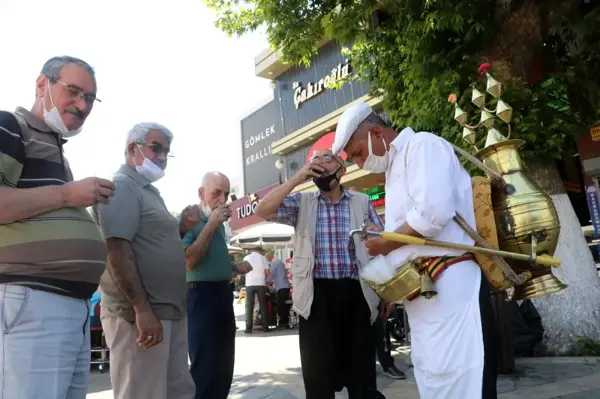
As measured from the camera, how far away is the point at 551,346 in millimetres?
6441

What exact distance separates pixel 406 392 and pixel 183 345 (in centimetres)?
265

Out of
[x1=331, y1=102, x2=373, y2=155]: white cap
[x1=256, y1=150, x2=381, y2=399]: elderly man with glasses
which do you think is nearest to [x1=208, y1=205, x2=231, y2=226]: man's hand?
[x1=256, y1=150, x2=381, y2=399]: elderly man with glasses

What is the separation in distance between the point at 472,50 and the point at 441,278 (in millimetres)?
5344

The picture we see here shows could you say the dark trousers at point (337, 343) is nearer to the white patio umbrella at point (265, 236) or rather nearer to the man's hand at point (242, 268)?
the man's hand at point (242, 268)

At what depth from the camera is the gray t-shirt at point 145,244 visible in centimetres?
273

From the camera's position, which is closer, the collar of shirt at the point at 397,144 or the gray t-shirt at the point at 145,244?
the collar of shirt at the point at 397,144

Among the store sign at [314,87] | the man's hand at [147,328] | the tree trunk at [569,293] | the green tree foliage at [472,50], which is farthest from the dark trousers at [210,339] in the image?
the store sign at [314,87]

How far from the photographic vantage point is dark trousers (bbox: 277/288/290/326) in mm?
12789

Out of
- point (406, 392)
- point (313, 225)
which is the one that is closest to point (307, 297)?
point (313, 225)

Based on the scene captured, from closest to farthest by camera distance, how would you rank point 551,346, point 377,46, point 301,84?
point 551,346
point 377,46
point 301,84

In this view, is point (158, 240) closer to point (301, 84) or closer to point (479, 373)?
point (479, 373)

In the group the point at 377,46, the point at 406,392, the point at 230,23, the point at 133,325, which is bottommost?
the point at 406,392

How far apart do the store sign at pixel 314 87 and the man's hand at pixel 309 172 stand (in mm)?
17207

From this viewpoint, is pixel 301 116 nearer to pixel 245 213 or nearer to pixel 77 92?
pixel 245 213
